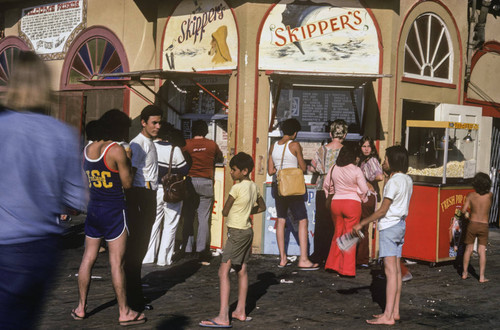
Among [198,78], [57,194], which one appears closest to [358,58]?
[198,78]

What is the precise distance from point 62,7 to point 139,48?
114 inches

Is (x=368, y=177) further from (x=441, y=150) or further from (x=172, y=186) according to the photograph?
(x=172, y=186)

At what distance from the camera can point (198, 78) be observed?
9.85 meters

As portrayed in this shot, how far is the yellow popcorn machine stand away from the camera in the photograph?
27.8ft

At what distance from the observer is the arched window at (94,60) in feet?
38.7

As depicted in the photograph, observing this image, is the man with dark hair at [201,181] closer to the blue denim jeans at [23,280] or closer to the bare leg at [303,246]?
the bare leg at [303,246]

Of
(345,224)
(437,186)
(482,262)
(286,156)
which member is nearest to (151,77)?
(286,156)

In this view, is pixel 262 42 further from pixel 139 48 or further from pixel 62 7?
pixel 62 7

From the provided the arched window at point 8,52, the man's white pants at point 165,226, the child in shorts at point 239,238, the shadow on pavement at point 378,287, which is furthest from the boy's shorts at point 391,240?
the arched window at point 8,52

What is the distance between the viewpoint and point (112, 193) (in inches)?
215

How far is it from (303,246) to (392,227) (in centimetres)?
262

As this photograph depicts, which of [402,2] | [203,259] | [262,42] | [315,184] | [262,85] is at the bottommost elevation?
[203,259]

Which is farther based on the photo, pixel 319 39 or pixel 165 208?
pixel 319 39

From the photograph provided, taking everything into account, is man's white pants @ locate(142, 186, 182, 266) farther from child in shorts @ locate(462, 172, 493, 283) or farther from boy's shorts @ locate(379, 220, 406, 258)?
child in shorts @ locate(462, 172, 493, 283)
